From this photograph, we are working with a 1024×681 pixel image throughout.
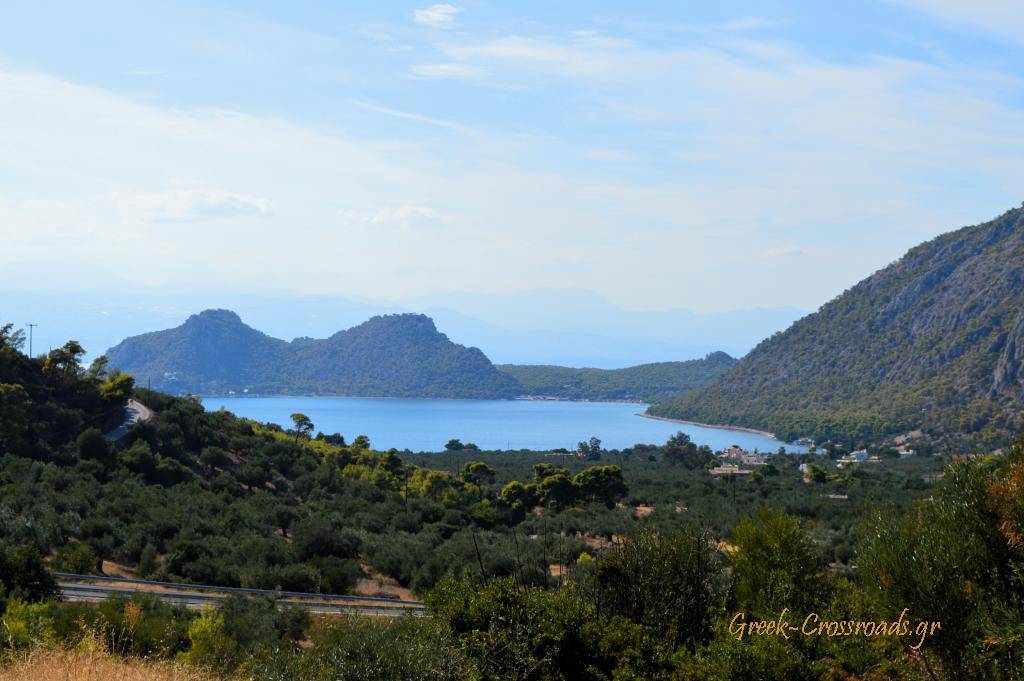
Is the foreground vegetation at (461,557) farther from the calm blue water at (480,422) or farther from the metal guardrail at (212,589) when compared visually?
the calm blue water at (480,422)

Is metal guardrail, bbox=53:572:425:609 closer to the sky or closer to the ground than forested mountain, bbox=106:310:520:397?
closer to the ground

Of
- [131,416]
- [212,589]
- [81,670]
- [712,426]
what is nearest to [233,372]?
[712,426]

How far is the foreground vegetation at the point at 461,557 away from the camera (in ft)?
29.9

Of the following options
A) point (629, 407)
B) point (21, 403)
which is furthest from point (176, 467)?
point (629, 407)

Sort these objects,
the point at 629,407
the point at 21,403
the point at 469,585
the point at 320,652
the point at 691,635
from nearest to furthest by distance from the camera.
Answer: the point at 320,652
the point at 469,585
the point at 691,635
the point at 21,403
the point at 629,407

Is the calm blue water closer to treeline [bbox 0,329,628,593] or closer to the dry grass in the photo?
treeline [bbox 0,329,628,593]

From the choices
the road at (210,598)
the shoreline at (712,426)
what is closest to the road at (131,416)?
the road at (210,598)

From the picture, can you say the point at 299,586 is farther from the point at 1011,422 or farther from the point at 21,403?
the point at 1011,422

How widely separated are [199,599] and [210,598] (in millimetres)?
214

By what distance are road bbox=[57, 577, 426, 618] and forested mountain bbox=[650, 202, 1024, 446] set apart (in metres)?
67.6

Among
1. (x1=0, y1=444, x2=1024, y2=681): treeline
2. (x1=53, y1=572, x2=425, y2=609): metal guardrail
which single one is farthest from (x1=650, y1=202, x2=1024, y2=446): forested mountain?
(x1=0, y1=444, x2=1024, y2=681): treeline

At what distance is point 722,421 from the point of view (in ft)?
404

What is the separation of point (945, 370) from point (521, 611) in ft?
317

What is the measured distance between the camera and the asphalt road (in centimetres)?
1623
